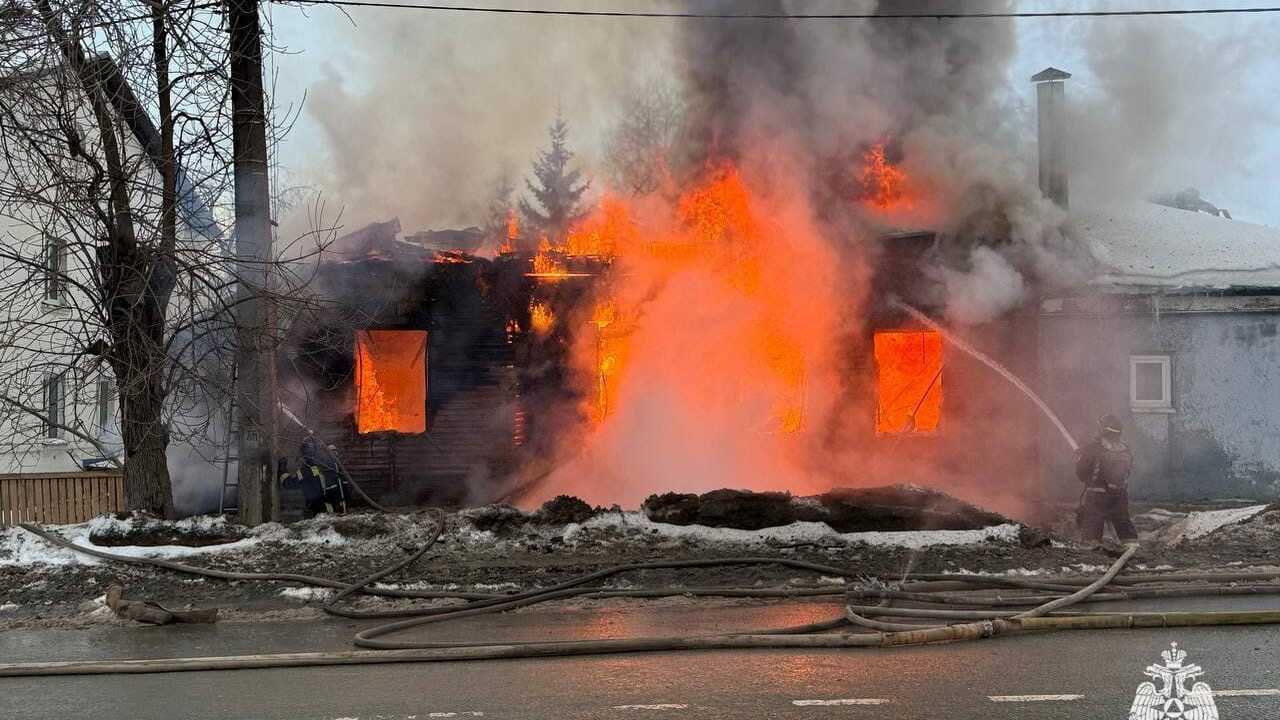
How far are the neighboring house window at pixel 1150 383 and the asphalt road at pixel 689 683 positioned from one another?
9.50 metres

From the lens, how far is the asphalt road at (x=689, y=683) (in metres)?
5.27

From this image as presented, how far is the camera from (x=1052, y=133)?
57.8 feet

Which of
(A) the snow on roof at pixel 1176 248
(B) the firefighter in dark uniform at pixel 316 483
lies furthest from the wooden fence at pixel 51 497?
(A) the snow on roof at pixel 1176 248

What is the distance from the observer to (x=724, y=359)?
50.1 ft

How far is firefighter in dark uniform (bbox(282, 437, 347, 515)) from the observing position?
1356cm

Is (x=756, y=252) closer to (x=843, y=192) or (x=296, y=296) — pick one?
(x=843, y=192)

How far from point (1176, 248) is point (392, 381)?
42.1ft

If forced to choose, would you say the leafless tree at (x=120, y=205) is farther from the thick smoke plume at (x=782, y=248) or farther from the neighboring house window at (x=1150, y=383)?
the neighboring house window at (x=1150, y=383)

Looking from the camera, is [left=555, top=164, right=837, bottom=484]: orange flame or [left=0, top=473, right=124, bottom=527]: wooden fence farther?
[left=555, top=164, right=837, bottom=484]: orange flame

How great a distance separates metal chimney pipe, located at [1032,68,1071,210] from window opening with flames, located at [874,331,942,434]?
3827 mm

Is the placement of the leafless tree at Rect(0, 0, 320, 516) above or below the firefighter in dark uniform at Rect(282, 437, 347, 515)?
above

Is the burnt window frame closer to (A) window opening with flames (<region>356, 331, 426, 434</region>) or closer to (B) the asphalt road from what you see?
(A) window opening with flames (<region>356, 331, 426, 434</region>)

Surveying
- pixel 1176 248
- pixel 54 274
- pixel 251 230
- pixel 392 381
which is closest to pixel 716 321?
pixel 392 381

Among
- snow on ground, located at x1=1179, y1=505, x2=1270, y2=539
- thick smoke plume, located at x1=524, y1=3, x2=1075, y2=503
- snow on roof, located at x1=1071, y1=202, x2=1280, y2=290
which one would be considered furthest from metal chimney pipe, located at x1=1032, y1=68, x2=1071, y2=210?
snow on ground, located at x1=1179, y1=505, x2=1270, y2=539
